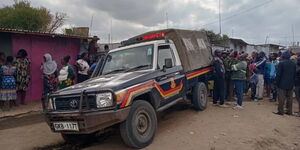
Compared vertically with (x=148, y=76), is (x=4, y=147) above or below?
below

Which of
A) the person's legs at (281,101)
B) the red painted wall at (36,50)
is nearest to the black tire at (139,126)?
the person's legs at (281,101)

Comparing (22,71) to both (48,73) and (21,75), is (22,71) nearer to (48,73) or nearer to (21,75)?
(21,75)

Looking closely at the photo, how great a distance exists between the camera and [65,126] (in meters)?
4.13

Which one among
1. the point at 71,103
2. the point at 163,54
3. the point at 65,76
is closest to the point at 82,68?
the point at 65,76

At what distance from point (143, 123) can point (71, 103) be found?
133 cm

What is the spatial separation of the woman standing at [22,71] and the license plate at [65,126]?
549 cm

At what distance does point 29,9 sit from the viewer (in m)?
20.9

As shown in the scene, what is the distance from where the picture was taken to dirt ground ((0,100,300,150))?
15.5 feet

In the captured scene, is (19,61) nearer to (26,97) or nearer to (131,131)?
(26,97)

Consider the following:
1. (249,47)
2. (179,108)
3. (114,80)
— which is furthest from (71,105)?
(249,47)

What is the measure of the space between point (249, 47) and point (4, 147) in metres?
33.8

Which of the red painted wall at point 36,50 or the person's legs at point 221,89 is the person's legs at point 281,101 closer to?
the person's legs at point 221,89

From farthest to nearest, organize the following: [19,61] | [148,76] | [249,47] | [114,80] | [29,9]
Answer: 1. [249,47]
2. [29,9]
3. [19,61]
4. [148,76]
5. [114,80]

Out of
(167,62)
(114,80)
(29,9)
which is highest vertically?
(29,9)
